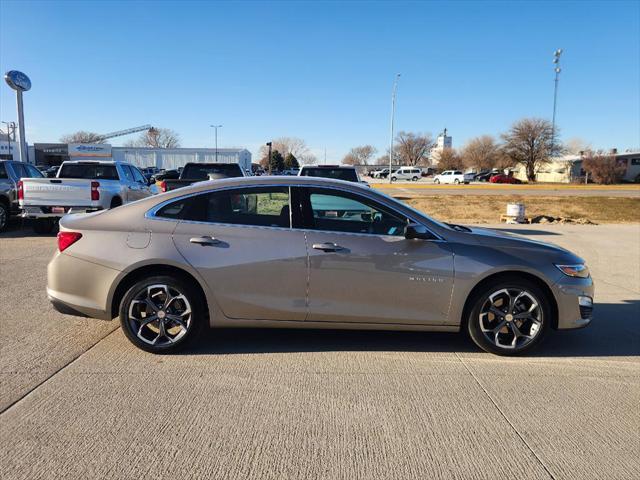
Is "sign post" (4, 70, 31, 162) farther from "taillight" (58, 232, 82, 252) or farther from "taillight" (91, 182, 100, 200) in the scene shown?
"taillight" (58, 232, 82, 252)

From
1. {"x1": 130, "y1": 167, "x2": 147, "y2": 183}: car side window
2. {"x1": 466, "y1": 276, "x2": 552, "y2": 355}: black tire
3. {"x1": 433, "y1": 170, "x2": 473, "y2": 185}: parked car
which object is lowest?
{"x1": 466, "y1": 276, "x2": 552, "y2": 355}: black tire

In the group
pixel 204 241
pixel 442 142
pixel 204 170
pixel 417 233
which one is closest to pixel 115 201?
pixel 204 170

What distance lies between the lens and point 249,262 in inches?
165

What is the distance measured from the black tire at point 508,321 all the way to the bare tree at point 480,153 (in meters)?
93.0

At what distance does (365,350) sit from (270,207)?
1639 millimetres

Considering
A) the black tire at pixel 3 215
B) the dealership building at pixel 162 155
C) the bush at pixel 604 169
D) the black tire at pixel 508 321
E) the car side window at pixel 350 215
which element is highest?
the dealership building at pixel 162 155

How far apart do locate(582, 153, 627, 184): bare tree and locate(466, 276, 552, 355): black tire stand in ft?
226

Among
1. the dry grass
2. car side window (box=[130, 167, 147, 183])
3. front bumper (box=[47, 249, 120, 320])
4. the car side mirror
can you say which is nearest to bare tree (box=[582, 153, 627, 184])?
the dry grass

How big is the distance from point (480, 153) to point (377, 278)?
9979 centimetres

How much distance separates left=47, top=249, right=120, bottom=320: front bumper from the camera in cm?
423

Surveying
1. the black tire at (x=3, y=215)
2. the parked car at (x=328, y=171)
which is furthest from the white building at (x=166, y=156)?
the parked car at (x=328, y=171)

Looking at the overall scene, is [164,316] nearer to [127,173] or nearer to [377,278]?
[377,278]

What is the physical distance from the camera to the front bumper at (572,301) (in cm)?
432

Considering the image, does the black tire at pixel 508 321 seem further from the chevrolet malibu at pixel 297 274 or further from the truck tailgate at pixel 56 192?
the truck tailgate at pixel 56 192
